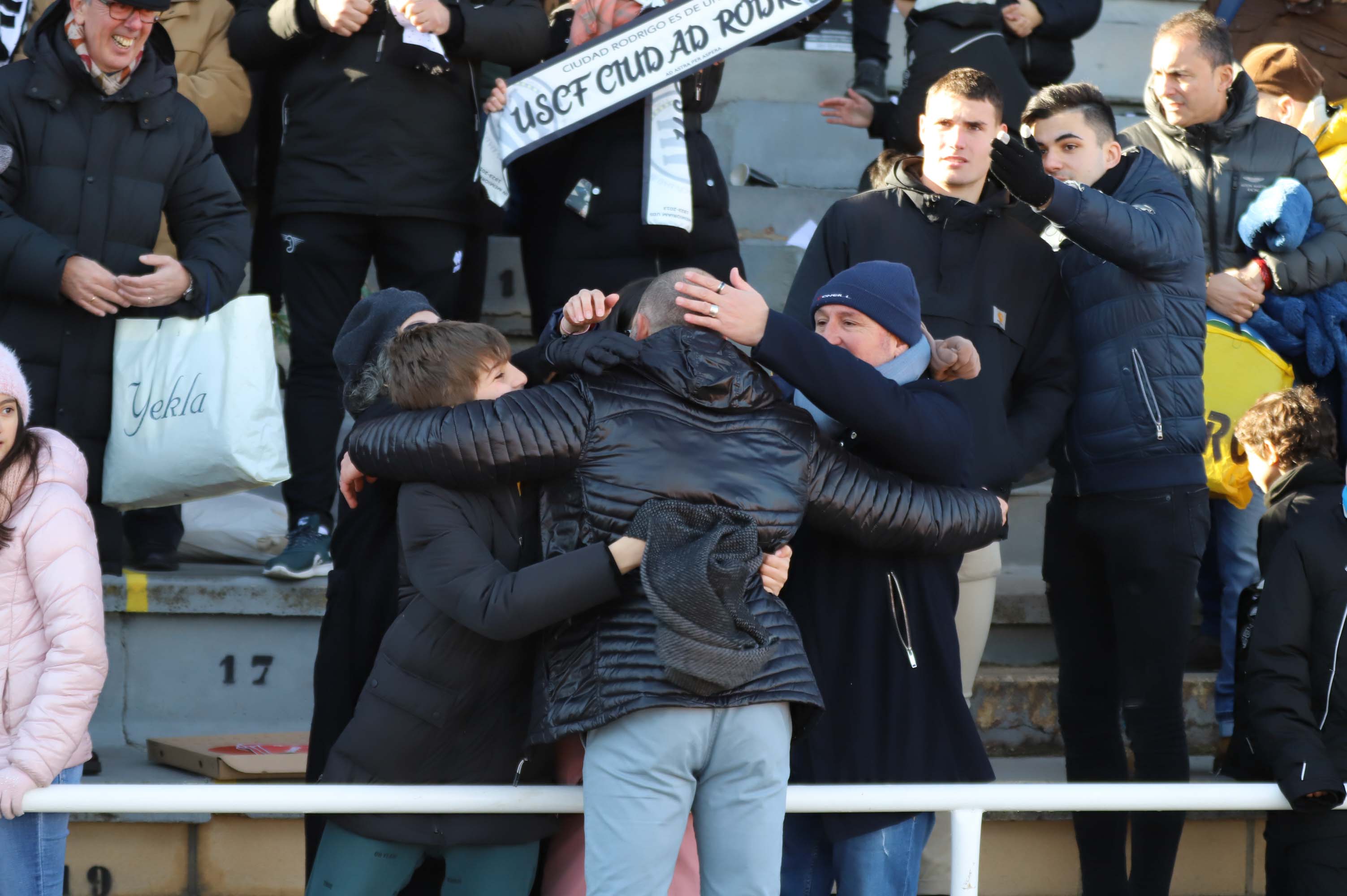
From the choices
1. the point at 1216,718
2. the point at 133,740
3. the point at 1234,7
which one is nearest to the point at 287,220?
the point at 133,740

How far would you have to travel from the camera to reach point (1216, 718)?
14.0 ft

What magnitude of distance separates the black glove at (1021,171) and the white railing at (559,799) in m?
1.35

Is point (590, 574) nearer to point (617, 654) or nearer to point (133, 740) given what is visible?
point (617, 654)

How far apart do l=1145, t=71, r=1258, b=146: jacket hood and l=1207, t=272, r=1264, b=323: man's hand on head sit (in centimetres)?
42

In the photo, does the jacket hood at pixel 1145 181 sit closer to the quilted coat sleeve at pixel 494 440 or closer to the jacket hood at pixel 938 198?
the jacket hood at pixel 938 198

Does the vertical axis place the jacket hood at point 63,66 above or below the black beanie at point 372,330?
above

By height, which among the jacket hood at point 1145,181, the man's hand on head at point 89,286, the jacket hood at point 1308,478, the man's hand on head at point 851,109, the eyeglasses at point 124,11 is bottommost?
the man's hand on head at point 89,286

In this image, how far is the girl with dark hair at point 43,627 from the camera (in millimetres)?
2604

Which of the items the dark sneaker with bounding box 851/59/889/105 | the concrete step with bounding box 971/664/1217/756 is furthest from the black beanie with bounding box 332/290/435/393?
the dark sneaker with bounding box 851/59/889/105

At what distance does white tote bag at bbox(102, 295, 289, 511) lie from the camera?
372 cm

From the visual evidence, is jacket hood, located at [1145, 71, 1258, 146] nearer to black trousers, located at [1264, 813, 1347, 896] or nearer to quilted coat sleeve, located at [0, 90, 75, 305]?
black trousers, located at [1264, 813, 1347, 896]

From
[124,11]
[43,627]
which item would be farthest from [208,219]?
[43,627]

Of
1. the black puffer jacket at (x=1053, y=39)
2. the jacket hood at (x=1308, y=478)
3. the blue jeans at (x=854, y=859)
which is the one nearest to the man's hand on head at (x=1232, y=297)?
the jacket hood at (x=1308, y=478)

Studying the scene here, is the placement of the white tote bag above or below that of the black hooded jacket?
below
